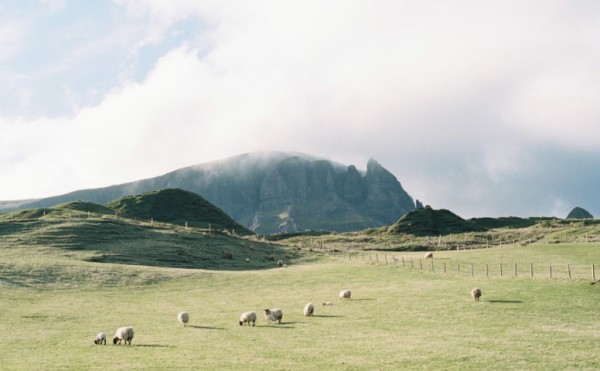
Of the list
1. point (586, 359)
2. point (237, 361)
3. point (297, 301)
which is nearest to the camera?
point (586, 359)

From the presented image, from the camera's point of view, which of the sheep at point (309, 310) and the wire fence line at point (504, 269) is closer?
the sheep at point (309, 310)

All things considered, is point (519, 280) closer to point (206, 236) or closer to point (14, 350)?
point (14, 350)

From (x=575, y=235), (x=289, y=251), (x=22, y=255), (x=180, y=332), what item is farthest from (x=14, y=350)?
(x=575, y=235)

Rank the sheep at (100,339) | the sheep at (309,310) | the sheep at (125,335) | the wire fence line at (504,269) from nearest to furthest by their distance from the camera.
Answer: the sheep at (125,335) < the sheep at (100,339) < the sheep at (309,310) < the wire fence line at (504,269)

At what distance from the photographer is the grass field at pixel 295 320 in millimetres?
27984

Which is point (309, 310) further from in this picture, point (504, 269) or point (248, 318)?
point (504, 269)

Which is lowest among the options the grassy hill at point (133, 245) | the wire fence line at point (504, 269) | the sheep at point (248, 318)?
the wire fence line at point (504, 269)

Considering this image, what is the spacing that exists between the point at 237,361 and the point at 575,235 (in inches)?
4422

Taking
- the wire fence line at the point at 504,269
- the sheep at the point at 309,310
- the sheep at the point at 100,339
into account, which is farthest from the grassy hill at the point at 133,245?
the sheep at the point at 100,339

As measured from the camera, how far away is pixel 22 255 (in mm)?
82562

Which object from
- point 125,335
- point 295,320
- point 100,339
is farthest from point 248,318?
point 100,339

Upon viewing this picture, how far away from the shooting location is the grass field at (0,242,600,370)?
28.0 metres

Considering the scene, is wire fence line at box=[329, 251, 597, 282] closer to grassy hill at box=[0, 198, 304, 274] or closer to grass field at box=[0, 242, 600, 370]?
grass field at box=[0, 242, 600, 370]

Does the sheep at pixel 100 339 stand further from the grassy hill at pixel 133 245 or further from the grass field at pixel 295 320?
the grassy hill at pixel 133 245
